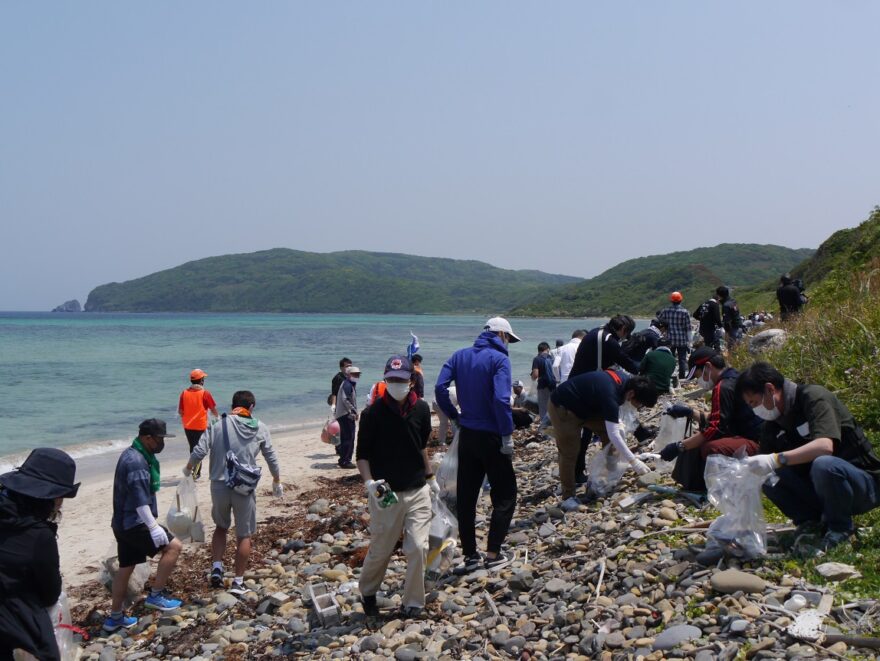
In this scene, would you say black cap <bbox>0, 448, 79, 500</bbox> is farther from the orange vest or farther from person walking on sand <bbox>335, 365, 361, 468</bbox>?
person walking on sand <bbox>335, 365, 361, 468</bbox>

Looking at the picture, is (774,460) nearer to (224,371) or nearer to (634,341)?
(634,341)

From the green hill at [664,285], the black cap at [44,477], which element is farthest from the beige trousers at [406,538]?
the green hill at [664,285]

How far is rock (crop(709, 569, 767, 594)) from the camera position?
4656 millimetres

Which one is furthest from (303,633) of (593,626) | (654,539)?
(654,539)

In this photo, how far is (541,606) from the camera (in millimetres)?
5328

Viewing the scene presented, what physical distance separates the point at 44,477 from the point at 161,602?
3.59 m

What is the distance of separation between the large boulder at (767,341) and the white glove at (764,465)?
7.27 m

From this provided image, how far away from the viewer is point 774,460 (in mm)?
5113

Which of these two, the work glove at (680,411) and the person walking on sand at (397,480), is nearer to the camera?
the person walking on sand at (397,480)

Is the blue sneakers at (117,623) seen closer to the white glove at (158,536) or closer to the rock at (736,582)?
the white glove at (158,536)

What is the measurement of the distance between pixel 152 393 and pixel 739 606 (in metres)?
27.8

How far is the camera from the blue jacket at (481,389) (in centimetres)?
612

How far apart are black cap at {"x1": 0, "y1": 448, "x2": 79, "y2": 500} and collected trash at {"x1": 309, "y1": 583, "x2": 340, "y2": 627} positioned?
2473mm

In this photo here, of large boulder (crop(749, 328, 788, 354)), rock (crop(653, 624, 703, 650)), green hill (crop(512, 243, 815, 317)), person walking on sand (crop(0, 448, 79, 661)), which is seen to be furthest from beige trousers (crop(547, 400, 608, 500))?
green hill (crop(512, 243, 815, 317))
